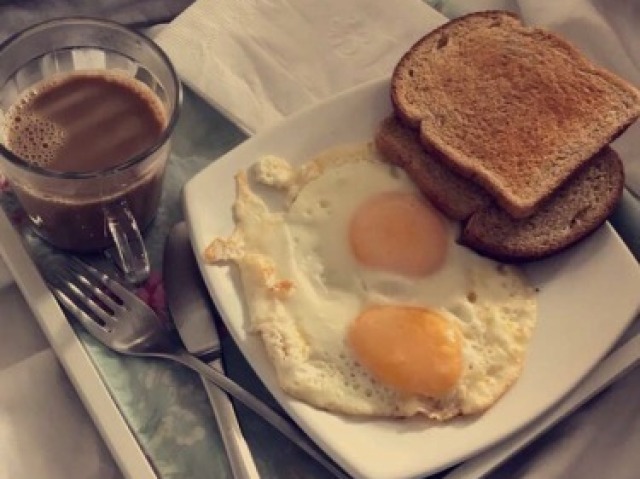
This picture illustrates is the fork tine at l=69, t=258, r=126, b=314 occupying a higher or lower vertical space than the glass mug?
lower

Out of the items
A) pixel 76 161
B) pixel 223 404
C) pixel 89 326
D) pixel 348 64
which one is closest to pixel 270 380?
pixel 223 404

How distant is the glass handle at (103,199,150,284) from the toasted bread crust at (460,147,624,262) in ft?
1.20

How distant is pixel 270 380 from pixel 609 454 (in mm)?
378

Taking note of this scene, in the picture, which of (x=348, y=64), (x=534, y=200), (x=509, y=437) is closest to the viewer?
(x=509, y=437)

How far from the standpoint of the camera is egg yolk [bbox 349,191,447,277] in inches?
44.7

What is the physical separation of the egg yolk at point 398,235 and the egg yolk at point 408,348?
6 cm

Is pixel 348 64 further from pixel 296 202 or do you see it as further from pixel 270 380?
pixel 270 380

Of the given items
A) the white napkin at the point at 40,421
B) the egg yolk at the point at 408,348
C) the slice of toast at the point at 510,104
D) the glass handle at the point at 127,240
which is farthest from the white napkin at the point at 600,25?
the white napkin at the point at 40,421

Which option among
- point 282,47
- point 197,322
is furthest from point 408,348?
point 282,47

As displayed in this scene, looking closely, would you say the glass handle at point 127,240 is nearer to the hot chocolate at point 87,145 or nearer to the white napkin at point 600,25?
the hot chocolate at point 87,145

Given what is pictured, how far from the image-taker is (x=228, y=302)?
43.3 inches

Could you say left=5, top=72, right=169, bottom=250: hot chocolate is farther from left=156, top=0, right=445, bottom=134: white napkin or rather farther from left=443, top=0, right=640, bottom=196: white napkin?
left=443, top=0, right=640, bottom=196: white napkin

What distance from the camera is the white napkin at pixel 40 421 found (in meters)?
1.05

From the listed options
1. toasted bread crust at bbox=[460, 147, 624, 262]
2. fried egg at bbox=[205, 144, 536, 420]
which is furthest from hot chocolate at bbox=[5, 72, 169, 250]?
toasted bread crust at bbox=[460, 147, 624, 262]
